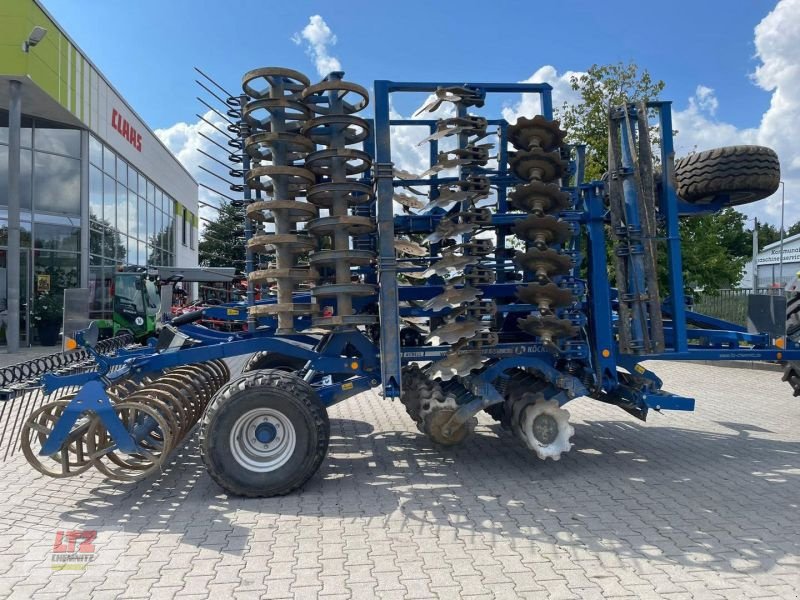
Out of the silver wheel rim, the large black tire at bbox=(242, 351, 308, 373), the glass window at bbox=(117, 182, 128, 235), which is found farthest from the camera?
the glass window at bbox=(117, 182, 128, 235)

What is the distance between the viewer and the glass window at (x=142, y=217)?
2424 cm

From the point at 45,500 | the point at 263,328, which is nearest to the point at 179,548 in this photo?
the point at 45,500

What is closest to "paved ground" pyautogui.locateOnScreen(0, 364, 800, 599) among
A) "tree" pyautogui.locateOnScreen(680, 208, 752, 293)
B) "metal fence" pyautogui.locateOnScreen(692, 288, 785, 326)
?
"tree" pyautogui.locateOnScreen(680, 208, 752, 293)

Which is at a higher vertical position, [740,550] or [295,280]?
[295,280]

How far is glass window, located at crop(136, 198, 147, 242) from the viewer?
2424 centimetres

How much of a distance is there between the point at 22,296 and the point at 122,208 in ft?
19.6

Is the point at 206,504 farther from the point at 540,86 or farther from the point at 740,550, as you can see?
the point at 540,86

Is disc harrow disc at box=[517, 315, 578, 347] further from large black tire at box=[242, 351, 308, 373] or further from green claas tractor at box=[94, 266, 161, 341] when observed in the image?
green claas tractor at box=[94, 266, 161, 341]

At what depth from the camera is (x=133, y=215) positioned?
23344 mm

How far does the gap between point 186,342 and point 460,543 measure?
3.23 metres

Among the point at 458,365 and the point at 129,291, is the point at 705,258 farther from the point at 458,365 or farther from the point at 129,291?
the point at 129,291

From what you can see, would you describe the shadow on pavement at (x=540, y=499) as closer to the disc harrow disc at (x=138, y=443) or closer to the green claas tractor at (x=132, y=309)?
the disc harrow disc at (x=138, y=443)

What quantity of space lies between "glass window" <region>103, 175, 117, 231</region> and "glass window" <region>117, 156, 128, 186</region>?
632 mm

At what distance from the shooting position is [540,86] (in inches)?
226
